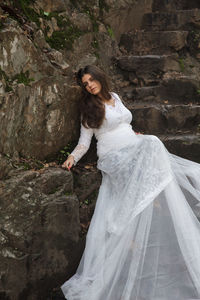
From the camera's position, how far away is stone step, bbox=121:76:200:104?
17.6ft

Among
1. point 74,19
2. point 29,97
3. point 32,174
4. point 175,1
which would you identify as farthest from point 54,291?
point 175,1

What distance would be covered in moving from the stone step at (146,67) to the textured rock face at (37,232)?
2.96 meters

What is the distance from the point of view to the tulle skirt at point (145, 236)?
2.83 m

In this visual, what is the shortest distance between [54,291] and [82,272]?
17.6 inches

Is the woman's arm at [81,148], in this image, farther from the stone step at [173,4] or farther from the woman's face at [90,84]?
the stone step at [173,4]

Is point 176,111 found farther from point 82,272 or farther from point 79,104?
point 82,272

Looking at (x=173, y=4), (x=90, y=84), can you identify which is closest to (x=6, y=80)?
(x=90, y=84)

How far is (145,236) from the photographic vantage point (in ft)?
9.76

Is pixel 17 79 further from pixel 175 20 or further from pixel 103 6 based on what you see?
pixel 175 20

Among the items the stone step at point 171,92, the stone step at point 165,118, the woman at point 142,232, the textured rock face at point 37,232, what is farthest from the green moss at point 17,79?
the stone step at point 171,92

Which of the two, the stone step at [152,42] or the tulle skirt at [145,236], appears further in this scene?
the stone step at [152,42]

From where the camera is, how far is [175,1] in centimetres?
732

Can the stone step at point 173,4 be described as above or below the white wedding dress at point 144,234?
above

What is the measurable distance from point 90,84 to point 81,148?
2.94 ft
